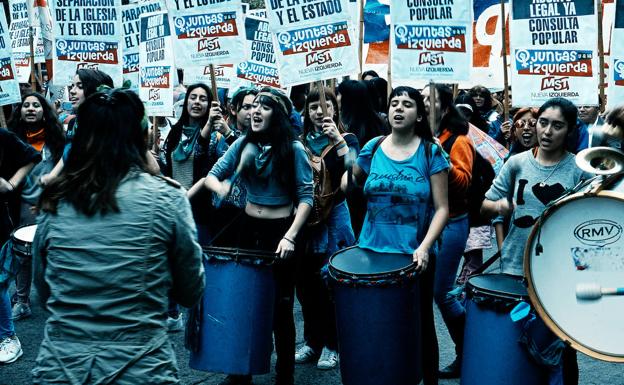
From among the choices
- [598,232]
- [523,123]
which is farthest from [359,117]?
[598,232]

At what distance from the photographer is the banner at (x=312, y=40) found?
7.48m

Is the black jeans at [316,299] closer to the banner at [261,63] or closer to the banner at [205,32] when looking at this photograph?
the banner at [205,32]

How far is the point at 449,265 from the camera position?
5.61 m

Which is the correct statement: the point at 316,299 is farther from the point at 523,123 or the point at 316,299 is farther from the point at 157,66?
the point at 157,66

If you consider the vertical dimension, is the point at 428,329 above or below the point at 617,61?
below

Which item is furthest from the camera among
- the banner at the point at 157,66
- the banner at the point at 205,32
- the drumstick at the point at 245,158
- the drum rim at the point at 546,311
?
the banner at the point at 157,66

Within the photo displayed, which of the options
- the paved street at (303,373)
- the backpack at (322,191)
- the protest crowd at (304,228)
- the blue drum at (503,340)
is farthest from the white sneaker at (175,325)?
the blue drum at (503,340)

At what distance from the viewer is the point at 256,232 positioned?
557cm

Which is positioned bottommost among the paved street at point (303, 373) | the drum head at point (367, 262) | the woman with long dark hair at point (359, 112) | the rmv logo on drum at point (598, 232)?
the paved street at point (303, 373)

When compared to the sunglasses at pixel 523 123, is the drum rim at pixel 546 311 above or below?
below

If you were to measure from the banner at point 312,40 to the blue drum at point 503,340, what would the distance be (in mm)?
3225

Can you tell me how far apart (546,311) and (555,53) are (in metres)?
4.34

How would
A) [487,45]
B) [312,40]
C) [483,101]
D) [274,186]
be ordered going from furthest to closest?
[487,45] < [483,101] < [312,40] < [274,186]

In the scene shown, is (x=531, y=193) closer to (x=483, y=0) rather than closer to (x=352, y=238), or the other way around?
(x=352, y=238)
